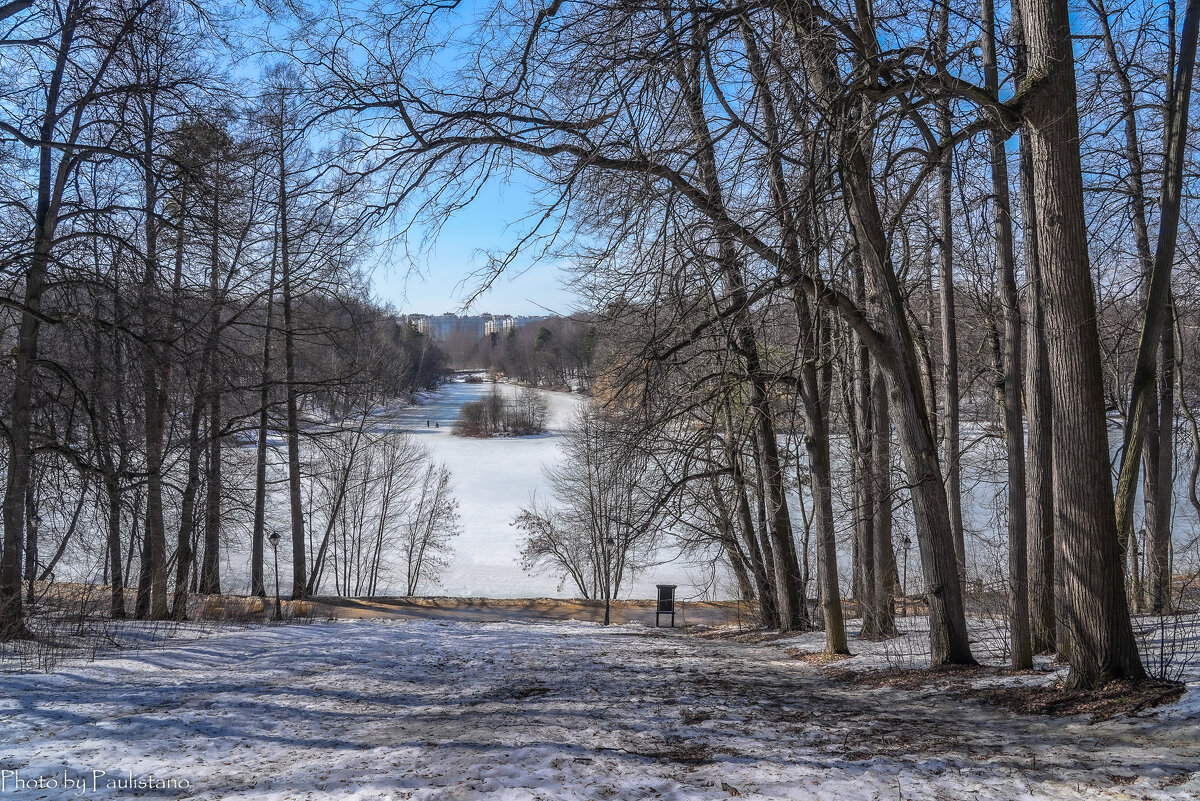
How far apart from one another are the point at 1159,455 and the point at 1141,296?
3.66 meters

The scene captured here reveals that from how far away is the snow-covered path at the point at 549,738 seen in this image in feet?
11.6

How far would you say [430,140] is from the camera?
5.88 metres

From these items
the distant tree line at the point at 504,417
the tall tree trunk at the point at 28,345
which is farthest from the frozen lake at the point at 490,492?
the tall tree trunk at the point at 28,345

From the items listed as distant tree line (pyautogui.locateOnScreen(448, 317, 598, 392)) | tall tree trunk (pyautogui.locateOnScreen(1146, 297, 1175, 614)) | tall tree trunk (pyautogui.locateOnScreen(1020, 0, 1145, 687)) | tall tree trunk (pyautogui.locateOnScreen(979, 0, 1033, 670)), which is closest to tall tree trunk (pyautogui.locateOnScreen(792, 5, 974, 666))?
tall tree trunk (pyautogui.locateOnScreen(979, 0, 1033, 670))

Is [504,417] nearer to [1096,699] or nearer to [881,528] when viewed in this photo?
[881,528]

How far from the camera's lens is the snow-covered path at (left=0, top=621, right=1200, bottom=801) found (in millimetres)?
3545

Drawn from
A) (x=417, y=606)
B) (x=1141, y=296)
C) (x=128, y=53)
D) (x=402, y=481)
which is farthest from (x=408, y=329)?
(x=1141, y=296)

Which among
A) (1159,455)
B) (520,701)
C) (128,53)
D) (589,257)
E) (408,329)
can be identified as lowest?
(520,701)

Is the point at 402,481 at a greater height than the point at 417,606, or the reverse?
the point at 402,481

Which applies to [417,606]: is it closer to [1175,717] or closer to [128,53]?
[128,53]

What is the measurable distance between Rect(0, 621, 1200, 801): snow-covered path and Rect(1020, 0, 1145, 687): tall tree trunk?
0.85 metres

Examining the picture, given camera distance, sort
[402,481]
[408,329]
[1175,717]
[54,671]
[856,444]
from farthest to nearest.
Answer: [408,329], [402,481], [856,444], [54,671], [1175,717]

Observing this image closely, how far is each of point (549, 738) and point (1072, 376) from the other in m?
4.49

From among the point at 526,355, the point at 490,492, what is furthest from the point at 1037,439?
the point at 526,355
